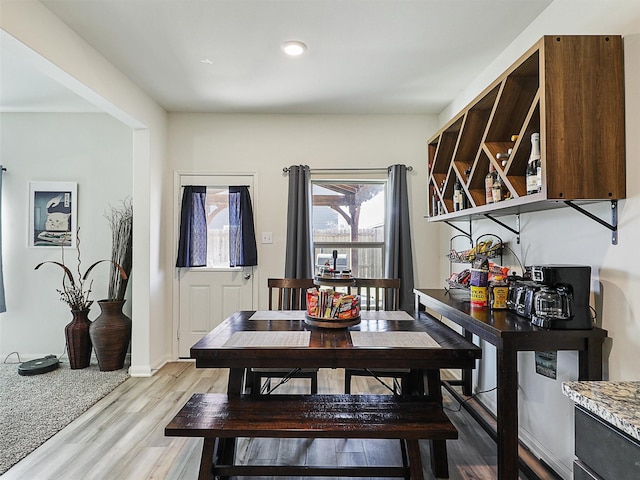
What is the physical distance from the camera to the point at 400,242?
3738 millimetres

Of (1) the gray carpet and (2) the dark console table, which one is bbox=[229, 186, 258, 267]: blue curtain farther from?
(2) the dark console table

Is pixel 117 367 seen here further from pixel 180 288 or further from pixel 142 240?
pixel 142 240

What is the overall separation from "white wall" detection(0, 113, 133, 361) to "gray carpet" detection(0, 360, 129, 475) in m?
0.45

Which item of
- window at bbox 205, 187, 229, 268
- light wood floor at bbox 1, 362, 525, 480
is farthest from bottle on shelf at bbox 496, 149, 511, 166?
window at bbox 205, 187, 229, 268

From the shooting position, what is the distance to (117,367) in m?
3.53

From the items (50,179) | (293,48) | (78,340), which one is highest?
(293,48)

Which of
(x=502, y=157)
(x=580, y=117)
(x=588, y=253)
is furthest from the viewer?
(x=502, y=157)

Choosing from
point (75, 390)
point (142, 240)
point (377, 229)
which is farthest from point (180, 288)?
point (377, 229)

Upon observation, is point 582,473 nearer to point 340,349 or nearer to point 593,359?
point 593,359

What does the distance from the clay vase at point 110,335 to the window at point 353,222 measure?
200cm

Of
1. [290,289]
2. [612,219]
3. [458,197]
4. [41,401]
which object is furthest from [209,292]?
[612,219]

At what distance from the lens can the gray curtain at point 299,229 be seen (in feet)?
12.3

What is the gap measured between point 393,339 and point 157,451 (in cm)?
157

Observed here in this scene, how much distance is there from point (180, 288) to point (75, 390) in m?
1.24
